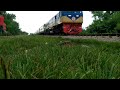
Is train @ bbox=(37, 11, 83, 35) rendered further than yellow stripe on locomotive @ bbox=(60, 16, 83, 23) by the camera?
Yes

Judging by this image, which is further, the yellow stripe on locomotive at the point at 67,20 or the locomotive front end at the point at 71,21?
the locomotive front end at the point at 71,21

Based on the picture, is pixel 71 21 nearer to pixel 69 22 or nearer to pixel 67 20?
pixel 69 22

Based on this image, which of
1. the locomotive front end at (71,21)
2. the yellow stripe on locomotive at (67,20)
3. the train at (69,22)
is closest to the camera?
the yellow stripe on locomotive at (67,20)

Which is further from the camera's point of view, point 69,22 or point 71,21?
point 71,21

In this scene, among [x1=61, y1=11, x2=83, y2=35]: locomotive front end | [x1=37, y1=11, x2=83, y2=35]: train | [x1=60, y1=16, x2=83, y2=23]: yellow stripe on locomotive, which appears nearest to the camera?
[x1=60, y1=16, x2=83, y2=23]: yellow stripe on locomotive

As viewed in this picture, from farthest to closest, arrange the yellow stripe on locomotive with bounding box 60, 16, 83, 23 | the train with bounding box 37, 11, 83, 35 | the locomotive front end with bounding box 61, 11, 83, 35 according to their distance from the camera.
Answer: the locomotive front end with bounding box 61, 11, 83, 35, the train with bounding box 37, 11, 83, 35, the yellow stripe on locomotive with bounding box 60, 16, 83, 23

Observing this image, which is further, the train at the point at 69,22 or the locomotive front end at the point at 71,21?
the locomotive front end at the point at 71,21

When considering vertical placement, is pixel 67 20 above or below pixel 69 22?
above

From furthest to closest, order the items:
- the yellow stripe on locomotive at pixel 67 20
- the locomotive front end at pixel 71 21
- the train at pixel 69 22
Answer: the locomotive front end at pixel 71 21
the train at pixel 69 22
the yellow stripe on locomotive at pixel 67 20

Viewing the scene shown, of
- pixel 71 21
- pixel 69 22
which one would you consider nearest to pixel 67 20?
pixel 69 22
